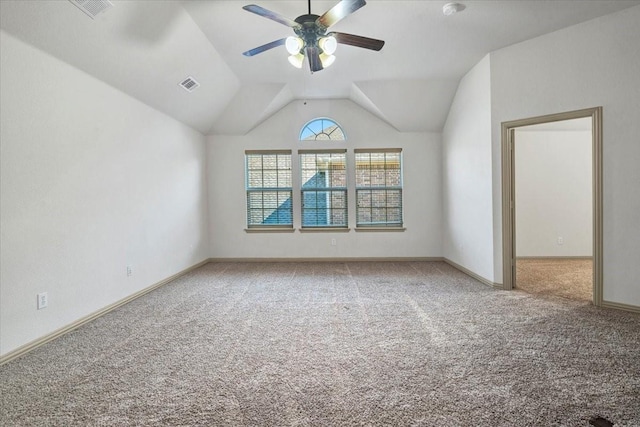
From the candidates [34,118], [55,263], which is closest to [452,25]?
[34,118]

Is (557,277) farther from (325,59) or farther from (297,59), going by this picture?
(297,59)

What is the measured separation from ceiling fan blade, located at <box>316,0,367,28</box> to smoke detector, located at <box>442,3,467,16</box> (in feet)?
4.20

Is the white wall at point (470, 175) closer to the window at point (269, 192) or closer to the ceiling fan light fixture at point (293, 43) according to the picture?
the ceiling fan light fixture at point (293, 43)

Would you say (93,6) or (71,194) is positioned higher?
(93,6)

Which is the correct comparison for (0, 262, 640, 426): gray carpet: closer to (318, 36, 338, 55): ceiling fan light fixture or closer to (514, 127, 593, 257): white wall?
(318, 36, 338, 55): ceiling fan light fixture

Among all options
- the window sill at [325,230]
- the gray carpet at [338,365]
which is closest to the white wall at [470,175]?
the gray carpet at [338,365]

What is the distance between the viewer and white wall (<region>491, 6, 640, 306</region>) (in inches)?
123

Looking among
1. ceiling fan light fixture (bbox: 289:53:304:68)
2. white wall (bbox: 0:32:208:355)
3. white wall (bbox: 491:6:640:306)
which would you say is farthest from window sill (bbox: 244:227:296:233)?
white wall (bbox: 491:6:640:306)

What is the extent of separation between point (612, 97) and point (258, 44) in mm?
3947

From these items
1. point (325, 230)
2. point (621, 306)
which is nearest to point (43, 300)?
point (325, 230)

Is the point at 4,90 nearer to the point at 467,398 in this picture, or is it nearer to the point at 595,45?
the point at 467,398

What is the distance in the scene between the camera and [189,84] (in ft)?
14.2

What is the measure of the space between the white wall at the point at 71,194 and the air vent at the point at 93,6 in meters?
0.54

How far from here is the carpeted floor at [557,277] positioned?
3.88m
